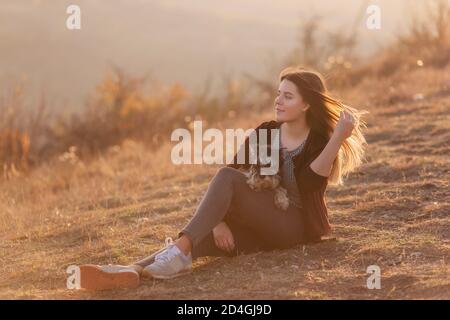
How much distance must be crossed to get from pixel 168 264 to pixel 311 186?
1014 mm

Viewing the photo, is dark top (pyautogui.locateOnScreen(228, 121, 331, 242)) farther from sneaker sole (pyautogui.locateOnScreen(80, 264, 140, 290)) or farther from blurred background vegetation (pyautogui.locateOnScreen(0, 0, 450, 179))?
blurred background vegetation (pyautogui.locateOnScreen(0, 0, 450, 179))

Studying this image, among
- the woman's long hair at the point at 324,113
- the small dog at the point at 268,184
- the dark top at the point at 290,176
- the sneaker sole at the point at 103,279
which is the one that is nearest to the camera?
the sneaker sole at the point at 103,279

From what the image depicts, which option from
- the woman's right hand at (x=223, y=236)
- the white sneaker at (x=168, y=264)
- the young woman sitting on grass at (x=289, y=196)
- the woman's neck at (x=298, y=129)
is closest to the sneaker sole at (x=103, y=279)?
the young woman sitting on grass at (x=289, y=196)

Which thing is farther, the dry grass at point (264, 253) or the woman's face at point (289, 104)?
the woman's face at point (289, 104)

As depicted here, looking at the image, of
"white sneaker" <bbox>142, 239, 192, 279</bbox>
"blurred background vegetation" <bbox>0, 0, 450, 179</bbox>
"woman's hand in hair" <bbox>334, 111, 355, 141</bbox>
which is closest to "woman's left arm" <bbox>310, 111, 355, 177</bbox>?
"woman's hand in hair" <bbox>334, 111, 355, 141</bbox>

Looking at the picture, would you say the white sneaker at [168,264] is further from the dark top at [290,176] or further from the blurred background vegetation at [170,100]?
the blurred background vegetation at [170,100]

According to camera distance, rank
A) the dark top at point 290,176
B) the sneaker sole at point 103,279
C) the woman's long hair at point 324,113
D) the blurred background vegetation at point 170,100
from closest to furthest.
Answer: the sneaker sole at point 103,279, the dark top at point 290,176, the woman's long hair at point 324,113, the blurred background vegetation at point 170,100

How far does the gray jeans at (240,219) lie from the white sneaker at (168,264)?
111 mm

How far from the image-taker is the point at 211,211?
5277mm

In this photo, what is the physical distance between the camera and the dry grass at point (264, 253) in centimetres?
504

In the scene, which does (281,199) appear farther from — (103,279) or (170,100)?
(170,100)

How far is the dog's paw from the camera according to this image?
5.46 metres
